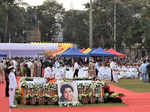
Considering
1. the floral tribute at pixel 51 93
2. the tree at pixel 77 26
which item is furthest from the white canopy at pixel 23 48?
the floral tribute at pixel 51 93

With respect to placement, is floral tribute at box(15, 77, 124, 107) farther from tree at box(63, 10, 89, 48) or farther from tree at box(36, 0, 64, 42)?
tree at box(36, 0, 64, 42)

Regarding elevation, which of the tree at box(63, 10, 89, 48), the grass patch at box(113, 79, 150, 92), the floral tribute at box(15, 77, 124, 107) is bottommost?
the grass patch at box(113, 79, 150, 92)

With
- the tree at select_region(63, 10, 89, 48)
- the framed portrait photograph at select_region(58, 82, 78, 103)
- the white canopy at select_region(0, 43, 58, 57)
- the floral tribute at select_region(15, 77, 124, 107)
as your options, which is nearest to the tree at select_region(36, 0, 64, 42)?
the tree at select_region(63, 10, 89, 48)

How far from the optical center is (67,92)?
45.9ft

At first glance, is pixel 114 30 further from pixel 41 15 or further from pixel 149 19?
pixel 41 15

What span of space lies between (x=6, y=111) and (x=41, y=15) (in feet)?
225

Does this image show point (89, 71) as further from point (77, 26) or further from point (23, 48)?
point (77, 26)

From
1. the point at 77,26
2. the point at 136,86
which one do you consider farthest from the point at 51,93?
the point at 77,26

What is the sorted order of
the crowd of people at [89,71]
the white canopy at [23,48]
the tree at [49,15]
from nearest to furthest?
the crowd of people at [89,71]
the white canopy at [23,48]
the tree at [49,15]

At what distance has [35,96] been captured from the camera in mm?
14125

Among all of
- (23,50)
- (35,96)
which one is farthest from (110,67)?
(23,50)

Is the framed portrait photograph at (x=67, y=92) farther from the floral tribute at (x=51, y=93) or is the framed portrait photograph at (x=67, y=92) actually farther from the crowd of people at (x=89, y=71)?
the crowd of people at (x=89, y=71)

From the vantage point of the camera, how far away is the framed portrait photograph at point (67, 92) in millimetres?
13932

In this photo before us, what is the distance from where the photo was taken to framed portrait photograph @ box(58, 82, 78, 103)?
13.9 m
